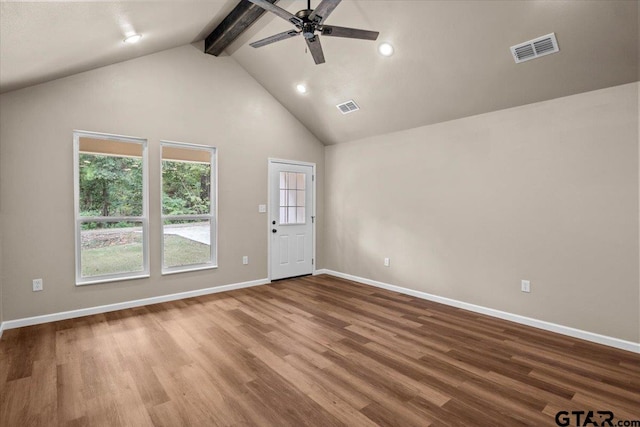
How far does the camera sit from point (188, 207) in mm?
4695

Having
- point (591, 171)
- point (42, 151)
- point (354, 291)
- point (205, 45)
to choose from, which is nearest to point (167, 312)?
point (42, 151)

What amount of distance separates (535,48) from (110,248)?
529 cm

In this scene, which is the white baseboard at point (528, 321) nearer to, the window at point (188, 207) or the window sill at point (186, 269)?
the window sill at point (186, 269)

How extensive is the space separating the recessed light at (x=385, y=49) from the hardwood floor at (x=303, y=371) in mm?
3160

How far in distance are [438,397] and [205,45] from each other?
17.0 ft

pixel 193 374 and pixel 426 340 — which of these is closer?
pixel 193 374

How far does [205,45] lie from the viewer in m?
4.71

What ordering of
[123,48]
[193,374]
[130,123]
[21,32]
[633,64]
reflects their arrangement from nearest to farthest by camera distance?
[21,32]
[193,374]
[633,64]
[123,48]
[130,123]

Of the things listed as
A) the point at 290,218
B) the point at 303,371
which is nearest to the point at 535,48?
the point at 303,371

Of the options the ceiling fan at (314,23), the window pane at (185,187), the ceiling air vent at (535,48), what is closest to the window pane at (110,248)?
the window pane at (185,187)

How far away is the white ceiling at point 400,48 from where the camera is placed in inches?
102

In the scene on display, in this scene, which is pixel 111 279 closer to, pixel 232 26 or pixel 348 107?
pixel 232 26

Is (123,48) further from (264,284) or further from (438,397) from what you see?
(438,397)

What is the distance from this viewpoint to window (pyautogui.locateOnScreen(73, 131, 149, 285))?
3.88 metres
